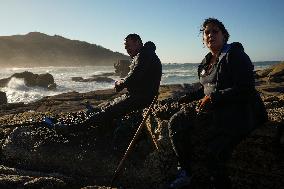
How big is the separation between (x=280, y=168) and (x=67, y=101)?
14551 millimetres

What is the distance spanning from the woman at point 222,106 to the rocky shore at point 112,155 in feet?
2.29

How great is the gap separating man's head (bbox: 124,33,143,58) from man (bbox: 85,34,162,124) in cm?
25

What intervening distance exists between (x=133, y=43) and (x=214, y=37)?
2.56 meters

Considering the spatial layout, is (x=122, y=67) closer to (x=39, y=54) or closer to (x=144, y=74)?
(x=144, y=74)

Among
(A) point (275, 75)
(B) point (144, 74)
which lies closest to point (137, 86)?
(B) point (144, 74)

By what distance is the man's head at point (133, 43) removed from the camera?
24.3 ft

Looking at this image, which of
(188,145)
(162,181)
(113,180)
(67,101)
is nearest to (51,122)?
(113,180)

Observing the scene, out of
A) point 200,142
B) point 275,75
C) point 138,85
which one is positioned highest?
point 138,85

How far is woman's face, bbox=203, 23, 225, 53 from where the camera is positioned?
5176 millimetres

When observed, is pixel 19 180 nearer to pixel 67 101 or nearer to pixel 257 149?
pixel 257 149

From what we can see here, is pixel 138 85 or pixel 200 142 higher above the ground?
pixel 138 85

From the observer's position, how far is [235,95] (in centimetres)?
457

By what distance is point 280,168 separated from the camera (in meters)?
5.18

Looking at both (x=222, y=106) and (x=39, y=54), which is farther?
(x=39, y=54)
